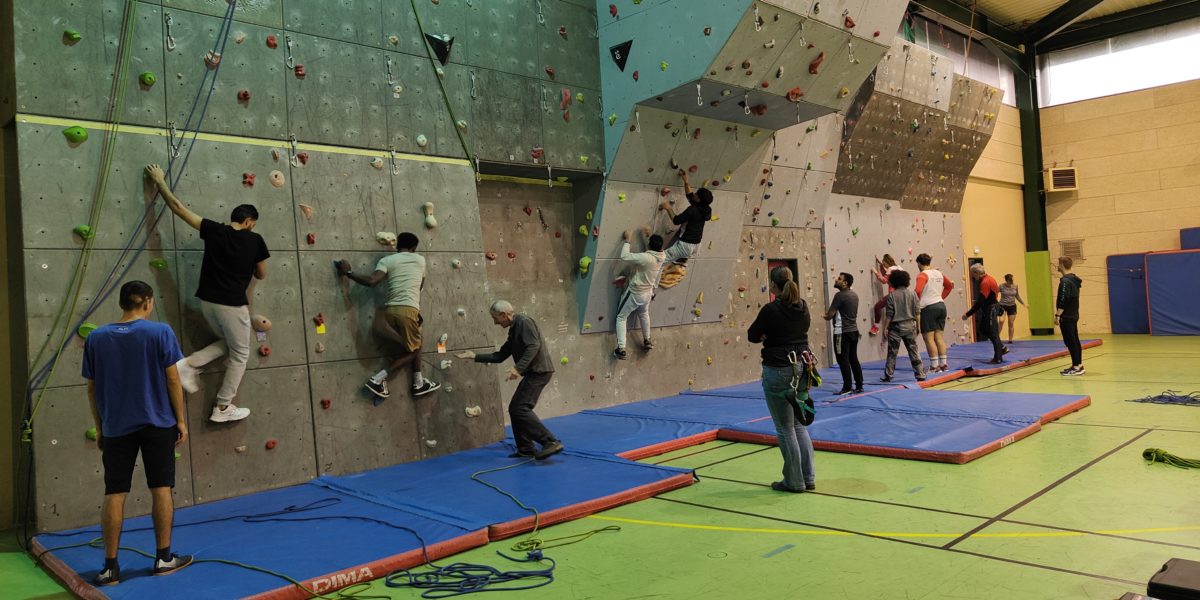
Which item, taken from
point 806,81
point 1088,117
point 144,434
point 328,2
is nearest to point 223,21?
point 328,2

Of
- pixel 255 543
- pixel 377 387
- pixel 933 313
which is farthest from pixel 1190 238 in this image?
pixel 255 543

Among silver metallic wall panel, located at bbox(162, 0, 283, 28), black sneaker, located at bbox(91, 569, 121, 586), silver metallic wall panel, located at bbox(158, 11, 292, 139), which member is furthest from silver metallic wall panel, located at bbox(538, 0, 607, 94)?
black sneaker, located at bbox(91, 569, 121, 586)

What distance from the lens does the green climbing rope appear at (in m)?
5.66

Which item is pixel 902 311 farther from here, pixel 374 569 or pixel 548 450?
pixel 374 569

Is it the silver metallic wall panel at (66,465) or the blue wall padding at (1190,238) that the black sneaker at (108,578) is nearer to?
the silver metallic wall panel at (66,465)

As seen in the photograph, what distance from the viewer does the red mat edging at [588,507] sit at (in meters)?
4.73

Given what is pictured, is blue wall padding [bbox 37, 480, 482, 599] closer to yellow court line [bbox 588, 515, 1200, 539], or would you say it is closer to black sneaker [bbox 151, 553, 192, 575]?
black sneaker [bbox 151, 553, 192, 575]

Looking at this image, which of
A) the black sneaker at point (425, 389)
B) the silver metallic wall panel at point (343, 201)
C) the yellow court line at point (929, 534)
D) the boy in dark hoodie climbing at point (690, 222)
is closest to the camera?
the yellow court line at point (929, 534)

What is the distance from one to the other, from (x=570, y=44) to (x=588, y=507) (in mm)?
6024

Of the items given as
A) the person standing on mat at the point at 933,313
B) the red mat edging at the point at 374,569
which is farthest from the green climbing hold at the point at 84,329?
the person standing on mat at the point at 933,313

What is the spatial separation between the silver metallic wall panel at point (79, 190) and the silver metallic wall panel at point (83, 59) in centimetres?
17

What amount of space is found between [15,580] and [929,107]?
14667 millimetres

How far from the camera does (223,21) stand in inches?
253

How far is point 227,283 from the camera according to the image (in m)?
5.87
